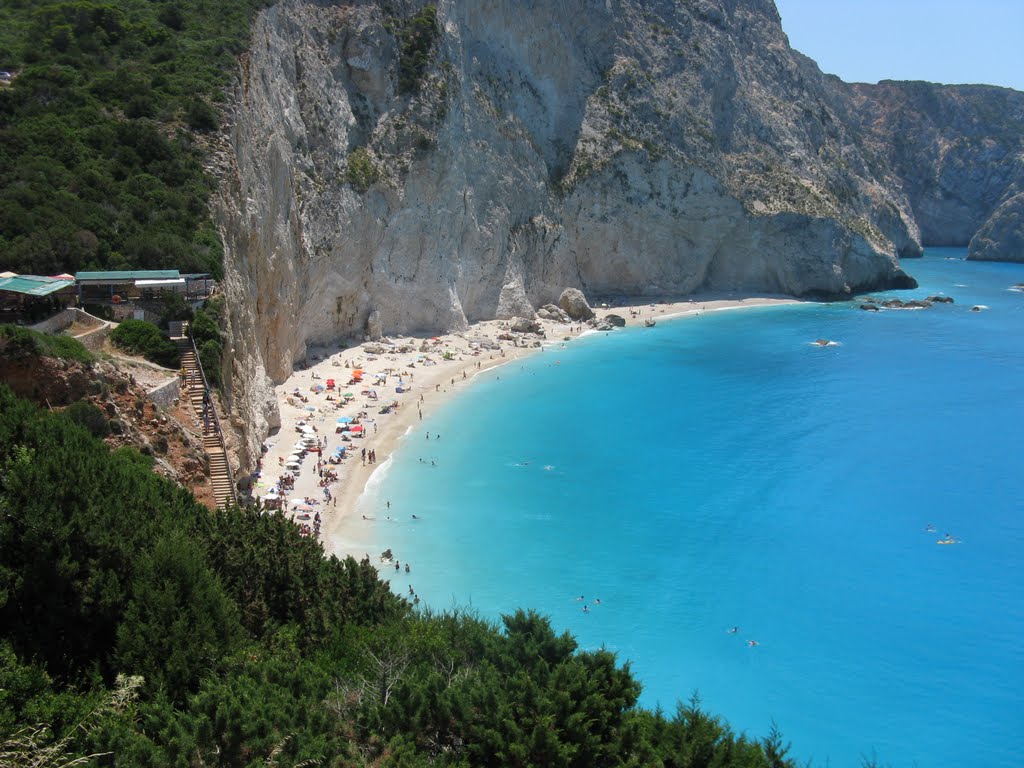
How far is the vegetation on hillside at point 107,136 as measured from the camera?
30812 millimetres

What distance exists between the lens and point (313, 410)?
4344 centimetres

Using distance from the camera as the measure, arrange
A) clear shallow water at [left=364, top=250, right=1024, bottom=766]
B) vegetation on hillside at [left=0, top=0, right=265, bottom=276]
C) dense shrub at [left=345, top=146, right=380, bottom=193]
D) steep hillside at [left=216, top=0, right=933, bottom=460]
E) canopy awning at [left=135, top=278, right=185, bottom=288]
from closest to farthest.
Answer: clear shallow water at [left=364, top=250, right=1024, bottom=766]
canopy awning at [left=135, top=278, right=185, bottom=288]
vegetation on hillside at [left=0, top=0, right=265, bottom=276]
steep hillside at [left=216, top=0, right=933, bottom=460]
dense shrub at [left=345, top=146, right=380, bottom=193]

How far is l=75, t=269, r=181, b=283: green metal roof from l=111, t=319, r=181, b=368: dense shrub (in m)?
2.50

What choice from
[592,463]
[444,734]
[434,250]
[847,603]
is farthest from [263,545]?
[434,250]

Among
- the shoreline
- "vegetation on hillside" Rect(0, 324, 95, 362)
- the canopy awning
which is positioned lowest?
the shoreline

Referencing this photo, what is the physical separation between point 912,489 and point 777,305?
54640 mm

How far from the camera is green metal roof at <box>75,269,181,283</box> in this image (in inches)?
1102

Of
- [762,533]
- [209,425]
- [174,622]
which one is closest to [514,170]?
[762,533]

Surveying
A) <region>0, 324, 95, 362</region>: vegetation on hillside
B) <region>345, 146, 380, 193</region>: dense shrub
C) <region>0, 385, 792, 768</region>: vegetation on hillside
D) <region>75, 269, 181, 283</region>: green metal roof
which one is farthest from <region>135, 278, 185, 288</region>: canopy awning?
<region>345, 146, 380, 193</region>: dense shrub

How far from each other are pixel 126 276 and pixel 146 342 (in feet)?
11.5

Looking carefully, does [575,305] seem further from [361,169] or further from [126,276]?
[126,276]

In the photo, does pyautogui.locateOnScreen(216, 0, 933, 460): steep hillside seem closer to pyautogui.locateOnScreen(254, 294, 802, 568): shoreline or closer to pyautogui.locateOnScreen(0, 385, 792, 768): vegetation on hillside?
pyautogui.locateOnScreen(254, 294, 802, 568): shoreline

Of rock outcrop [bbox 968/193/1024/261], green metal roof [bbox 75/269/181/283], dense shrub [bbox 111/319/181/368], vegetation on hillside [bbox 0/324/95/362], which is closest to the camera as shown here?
vegetation on hillside [bbox 0/324/95/362]

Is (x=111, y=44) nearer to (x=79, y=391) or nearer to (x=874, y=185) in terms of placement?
(x=79, y=391)
